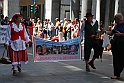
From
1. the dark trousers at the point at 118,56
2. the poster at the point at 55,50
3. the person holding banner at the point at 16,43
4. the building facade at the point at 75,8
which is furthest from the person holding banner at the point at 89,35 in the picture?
the building facade at the point at 75,8

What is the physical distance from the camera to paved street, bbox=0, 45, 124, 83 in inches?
354

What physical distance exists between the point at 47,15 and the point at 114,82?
71.6 ft

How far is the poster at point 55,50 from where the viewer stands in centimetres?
1022

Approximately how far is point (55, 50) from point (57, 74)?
3.01 feet

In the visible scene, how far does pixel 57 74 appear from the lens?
9.93 meters

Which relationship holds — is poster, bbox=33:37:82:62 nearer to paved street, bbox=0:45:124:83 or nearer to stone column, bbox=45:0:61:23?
paved street, bbox=0:45:124:83

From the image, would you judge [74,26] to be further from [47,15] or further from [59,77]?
[59,77]

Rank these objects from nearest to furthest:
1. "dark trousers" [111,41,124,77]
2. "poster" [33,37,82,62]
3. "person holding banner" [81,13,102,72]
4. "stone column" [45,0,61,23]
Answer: "dark trousers" [111,41,124,77] → "poster" [33,37,82,62] → "person holding banner" [81,13,102,72] → "stone column" [45,0,61,23]

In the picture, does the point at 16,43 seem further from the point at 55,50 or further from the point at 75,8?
the point at 75,8

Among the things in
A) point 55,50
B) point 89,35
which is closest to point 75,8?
point 89,35

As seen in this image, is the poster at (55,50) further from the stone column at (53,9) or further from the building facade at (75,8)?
the stone column at (53,9)

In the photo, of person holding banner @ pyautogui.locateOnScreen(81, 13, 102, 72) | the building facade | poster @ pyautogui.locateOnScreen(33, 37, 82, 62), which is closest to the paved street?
poster @ pyautogui.locateOnScreen(33, 37, 82, 62)

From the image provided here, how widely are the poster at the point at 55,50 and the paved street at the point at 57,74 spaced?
0.46 metres

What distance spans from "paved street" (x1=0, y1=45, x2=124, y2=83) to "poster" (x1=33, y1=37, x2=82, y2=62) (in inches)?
18.2
